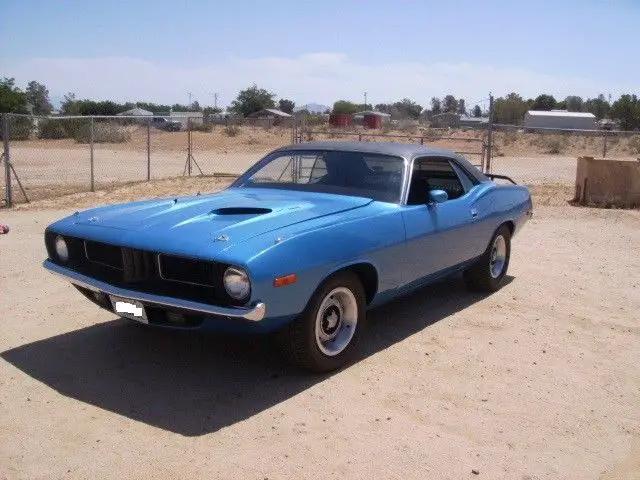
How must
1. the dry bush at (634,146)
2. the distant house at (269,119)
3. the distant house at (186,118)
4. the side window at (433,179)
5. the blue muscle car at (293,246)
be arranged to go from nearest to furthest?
1. the blue muscle car at (293,246)
2. the side window at (433,179)
3. the distant house at (186,118)
4. the distant house at (269,119)
5. the dry bush at (634,146)

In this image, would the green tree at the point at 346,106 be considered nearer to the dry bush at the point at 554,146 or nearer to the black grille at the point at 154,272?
the dry bush at the point at 554,146

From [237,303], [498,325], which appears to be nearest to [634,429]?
[498,325]

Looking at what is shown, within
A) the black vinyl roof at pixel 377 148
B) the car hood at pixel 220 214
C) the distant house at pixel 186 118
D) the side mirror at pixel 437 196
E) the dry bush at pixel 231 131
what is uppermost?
the distant house at pixel 186 118

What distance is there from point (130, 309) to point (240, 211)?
97 centimetres

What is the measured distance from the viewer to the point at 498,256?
672cm

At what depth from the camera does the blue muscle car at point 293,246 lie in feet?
12.6

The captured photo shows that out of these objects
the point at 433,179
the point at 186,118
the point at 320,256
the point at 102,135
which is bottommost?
the point at 320,256

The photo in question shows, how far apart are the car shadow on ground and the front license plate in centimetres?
44

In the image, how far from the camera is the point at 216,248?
3.80 metres

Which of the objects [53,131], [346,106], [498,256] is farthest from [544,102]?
[498,256]

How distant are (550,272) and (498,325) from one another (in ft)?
7.18

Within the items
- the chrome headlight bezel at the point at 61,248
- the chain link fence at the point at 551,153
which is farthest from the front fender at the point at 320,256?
the chain link fence at the point at 551,153

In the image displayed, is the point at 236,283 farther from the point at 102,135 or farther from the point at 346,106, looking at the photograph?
the point at 346,106

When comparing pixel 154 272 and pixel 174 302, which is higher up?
pixel 154 272
